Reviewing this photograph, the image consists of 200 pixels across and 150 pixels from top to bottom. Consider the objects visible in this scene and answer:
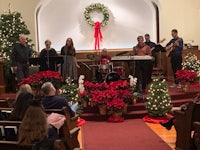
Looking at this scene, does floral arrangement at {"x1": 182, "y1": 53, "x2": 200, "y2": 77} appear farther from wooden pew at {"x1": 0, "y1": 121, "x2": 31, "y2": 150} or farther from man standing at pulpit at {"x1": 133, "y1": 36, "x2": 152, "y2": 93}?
wooden pew at {"x1": 0, "y1": 121, "x2": 31, "y2": 150}

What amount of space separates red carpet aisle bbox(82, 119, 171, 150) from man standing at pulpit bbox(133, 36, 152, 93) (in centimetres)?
174

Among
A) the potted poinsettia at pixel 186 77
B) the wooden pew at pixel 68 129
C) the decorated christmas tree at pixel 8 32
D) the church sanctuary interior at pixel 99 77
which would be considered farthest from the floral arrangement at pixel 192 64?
the wooden pew at pixel 68 129

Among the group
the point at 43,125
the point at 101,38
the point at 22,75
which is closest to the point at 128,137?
the point at 43,125

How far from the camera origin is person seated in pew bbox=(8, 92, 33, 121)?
4203mm

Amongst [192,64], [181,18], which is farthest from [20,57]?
[181,18]

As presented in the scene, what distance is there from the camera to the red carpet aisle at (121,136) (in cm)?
553

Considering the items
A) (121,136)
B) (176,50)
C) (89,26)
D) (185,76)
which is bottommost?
(121,136)

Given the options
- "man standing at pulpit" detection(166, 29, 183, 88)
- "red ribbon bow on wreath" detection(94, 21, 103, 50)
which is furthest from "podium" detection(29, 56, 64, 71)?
"red ribbon bow on wreath" detection(94, 21, 103, 50)

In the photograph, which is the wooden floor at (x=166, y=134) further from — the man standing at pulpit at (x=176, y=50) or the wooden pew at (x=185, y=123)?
the man standing at pulpit at (x=176, y=50)

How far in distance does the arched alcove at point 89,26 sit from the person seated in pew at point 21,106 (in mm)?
9165

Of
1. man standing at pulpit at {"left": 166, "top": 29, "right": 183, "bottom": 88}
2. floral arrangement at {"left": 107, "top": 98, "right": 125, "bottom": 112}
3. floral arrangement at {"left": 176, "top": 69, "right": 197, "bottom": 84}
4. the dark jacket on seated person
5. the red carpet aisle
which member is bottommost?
the red carpet aisle

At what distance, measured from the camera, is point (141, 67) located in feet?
29.6

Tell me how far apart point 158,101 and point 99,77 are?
330 centimetres

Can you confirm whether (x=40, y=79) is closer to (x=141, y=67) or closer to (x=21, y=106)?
(x=141, y=67)
